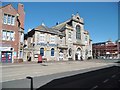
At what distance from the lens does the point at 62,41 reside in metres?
49.1

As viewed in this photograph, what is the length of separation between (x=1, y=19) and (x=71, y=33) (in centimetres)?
2505

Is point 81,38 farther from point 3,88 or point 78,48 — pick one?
point 3,88

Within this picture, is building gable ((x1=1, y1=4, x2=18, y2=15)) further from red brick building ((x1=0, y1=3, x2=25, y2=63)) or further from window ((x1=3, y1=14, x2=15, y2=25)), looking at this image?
window ((x1=3, y1=14, x2=15, y2=25))

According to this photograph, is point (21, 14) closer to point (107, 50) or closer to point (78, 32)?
point (78, 32)

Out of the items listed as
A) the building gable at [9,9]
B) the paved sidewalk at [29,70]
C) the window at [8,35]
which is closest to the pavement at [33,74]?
the paved sidewalk at [29,70]

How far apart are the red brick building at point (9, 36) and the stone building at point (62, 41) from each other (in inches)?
255

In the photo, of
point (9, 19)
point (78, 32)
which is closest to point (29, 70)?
point (9, 19)

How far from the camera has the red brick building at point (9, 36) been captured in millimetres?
31219

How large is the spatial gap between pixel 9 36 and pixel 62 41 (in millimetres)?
19762

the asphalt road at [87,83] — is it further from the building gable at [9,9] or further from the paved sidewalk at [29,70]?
the building gable at [9,9]

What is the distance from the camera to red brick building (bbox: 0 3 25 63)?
31.2 m

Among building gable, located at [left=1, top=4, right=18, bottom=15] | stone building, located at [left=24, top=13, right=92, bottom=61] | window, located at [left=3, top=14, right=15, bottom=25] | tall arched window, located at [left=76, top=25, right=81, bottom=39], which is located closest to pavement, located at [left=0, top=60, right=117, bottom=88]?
window, located at [left=3, top=14, right=15, bottom=25]

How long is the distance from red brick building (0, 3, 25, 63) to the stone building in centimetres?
648

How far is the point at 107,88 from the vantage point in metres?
8.70
